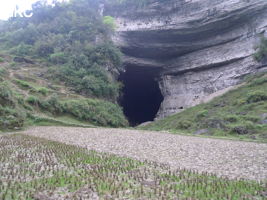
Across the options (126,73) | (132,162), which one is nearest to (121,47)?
(126,73)

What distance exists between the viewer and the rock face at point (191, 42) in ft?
128

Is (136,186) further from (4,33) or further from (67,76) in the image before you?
(4,33)

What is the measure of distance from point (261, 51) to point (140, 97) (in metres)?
34.1

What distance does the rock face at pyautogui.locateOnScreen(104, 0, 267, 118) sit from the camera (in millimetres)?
38938

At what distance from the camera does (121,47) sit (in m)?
50.2

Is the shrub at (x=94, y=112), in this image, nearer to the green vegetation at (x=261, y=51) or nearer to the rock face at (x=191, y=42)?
the rock face at (x=191, y=42)

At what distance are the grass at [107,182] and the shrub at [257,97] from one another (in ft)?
70.6

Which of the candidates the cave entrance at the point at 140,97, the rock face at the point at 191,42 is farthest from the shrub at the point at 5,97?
the cave entrance at the point at 140,97

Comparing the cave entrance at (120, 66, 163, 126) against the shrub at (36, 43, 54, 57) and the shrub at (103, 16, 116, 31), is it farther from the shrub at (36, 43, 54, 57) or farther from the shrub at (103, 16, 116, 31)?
the shrub at (36, 43, 54, 57)

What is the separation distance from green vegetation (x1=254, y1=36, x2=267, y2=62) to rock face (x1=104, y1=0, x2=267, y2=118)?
1412mm

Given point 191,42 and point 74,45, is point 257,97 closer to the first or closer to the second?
point 191,42

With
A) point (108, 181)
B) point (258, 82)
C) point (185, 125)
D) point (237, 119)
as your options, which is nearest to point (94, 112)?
point (185, 125)

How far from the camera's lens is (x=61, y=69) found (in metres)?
39.6

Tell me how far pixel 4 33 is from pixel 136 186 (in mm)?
64695
